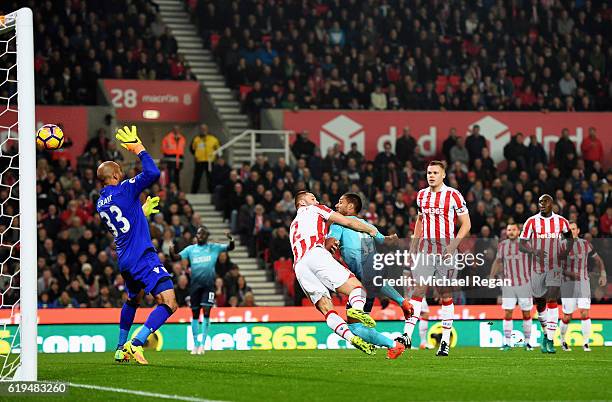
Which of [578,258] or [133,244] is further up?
[133,244]

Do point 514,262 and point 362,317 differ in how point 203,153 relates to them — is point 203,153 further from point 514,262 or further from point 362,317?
point 362,317

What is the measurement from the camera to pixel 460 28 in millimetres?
33031

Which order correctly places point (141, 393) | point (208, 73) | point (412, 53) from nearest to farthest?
1. point (141, 393)
2. point (208, 73)
3. point (412, 53)

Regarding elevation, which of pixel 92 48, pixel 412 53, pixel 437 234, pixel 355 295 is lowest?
pixel 355 295

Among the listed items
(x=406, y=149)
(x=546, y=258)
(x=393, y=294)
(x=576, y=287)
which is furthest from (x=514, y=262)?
(x=406, y=149)

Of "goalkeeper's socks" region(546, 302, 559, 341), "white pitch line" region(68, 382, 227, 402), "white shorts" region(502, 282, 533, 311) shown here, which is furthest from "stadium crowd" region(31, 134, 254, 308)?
"white pitch line" region(68, 382, 227, 402)

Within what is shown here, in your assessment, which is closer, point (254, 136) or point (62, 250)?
point (62, 250)

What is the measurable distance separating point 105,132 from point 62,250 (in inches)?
195

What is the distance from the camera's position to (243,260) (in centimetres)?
2561

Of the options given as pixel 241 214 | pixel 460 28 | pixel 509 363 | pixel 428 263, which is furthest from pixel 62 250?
pixel 460 28

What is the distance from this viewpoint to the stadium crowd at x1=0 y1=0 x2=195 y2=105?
27125 millimetres

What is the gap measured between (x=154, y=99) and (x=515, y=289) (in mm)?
13174

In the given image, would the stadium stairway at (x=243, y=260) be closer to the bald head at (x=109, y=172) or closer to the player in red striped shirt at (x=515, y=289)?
the player in red striped shirt at (x=515, y=289)

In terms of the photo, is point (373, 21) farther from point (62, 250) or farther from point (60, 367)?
point (60, 367)
